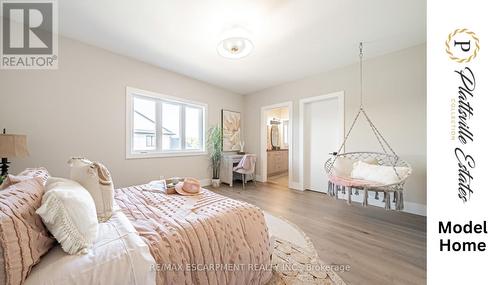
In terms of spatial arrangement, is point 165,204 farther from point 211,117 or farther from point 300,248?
point 211,117

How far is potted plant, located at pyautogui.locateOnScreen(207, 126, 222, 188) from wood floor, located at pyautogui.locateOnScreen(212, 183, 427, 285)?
1254 millimetres

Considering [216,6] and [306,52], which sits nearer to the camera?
[216,6]

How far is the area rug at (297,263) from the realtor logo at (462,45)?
1501mm

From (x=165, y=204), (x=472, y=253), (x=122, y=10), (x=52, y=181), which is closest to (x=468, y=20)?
(x=472, y=253)

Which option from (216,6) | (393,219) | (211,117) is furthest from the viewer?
(211,117)

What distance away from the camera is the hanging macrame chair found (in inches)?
79.7

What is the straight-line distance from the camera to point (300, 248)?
1.71m

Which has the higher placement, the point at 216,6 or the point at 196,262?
the point at 216,6

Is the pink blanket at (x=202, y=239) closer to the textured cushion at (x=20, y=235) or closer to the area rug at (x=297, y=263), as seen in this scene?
the area rug at (x=297, y=263)

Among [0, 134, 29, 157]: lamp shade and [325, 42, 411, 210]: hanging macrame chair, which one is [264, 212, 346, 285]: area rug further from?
[0, 134, 29, 157]: lamp shade

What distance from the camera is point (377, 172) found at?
241 centimetres

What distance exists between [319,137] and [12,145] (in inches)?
171

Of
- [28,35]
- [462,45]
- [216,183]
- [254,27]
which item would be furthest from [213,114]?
[462,45]

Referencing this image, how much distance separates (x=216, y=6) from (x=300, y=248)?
2.62 m
